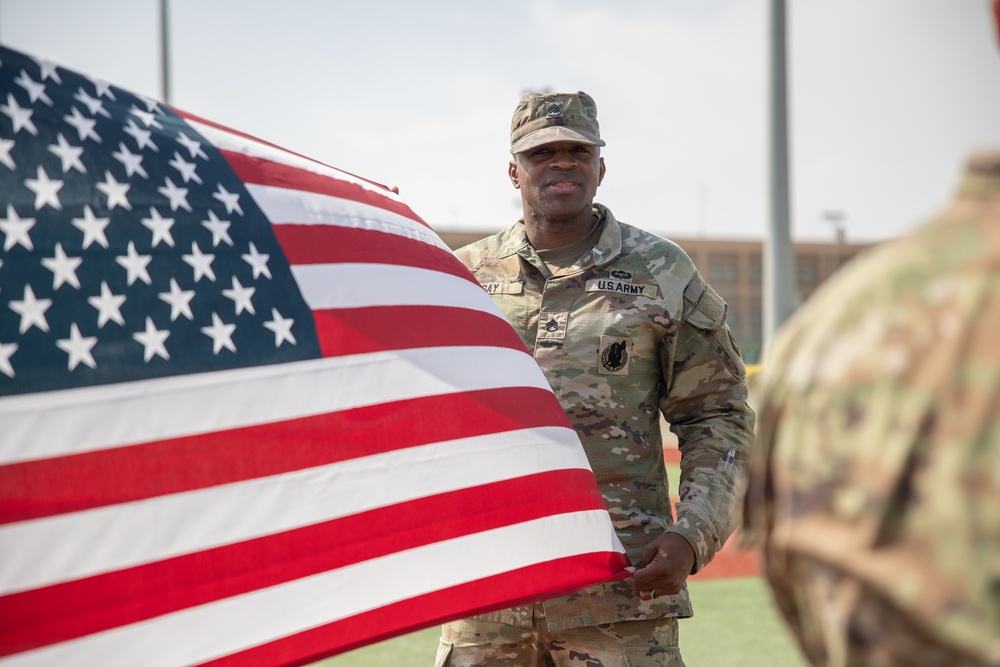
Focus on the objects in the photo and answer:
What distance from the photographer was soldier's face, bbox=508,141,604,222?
115 inches

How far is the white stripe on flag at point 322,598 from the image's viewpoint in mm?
1754

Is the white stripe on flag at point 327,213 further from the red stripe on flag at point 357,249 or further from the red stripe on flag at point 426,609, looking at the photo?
the red stripe on flag at point 426,609

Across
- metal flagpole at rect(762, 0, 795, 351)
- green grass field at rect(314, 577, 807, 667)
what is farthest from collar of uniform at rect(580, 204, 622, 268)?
metal flagpole at rect(762, 0, 795, 351)

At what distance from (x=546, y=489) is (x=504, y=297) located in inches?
27.7

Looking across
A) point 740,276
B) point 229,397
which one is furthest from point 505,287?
point 740,276

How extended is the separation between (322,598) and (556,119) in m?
1.55

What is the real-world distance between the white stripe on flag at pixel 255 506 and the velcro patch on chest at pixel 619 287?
0.46 metres

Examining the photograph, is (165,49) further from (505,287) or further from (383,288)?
(383,288)

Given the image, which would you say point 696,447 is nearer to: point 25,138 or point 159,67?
point 25,138

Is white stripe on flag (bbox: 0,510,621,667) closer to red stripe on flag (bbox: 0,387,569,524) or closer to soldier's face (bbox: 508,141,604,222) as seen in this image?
red stripe on flag (bbox: 0,387,569,524)

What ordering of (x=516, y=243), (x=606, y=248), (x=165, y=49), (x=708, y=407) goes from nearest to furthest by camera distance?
1. (x=708, y=407)
2. (x=606, y=248)
3. (x=516, y=243)
4. (x=165, y=49)

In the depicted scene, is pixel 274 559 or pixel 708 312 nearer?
pixel 274 559

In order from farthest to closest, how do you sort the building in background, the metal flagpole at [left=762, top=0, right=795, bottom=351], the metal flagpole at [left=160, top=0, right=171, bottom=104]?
the building in background < the metal flagpole at [left=160, top=0, right=171, bottom=104] < the metal flagpole at [left=762, top=0, right=795, bottom=351]

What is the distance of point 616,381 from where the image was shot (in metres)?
2.77
